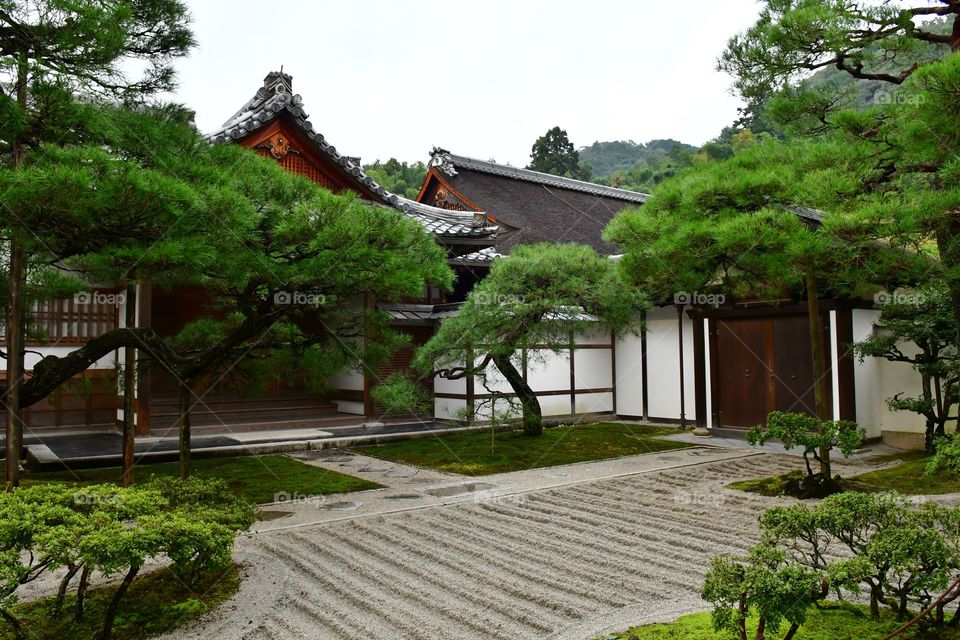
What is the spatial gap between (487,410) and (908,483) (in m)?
7.53

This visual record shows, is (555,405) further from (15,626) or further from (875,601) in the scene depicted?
(15,626)

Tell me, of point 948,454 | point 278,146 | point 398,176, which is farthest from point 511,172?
point 398,176

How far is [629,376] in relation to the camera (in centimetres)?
1555

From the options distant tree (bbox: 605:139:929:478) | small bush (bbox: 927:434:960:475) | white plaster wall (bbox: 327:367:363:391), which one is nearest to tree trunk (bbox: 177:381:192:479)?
distant tree (bbox: 605:139:929:478)

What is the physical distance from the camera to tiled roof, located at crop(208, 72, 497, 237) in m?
11.9

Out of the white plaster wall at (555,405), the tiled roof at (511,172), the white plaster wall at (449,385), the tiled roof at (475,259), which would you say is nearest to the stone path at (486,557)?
the white plaster wall at (449,385)

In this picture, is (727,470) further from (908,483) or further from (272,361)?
(272,361)

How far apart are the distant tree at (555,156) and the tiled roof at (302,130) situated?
37.2 m

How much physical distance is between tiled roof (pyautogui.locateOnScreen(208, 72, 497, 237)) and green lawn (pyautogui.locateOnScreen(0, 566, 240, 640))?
7.91 meters

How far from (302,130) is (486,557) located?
9872 millimetres

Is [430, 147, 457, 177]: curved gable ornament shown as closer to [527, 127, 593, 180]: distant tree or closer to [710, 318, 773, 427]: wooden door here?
[710, 318, 773, 427]: wooden door

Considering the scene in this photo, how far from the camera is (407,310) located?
14.3m

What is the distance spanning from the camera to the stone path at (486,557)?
3.99 m

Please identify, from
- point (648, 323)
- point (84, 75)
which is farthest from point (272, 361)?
point (648, 323)
